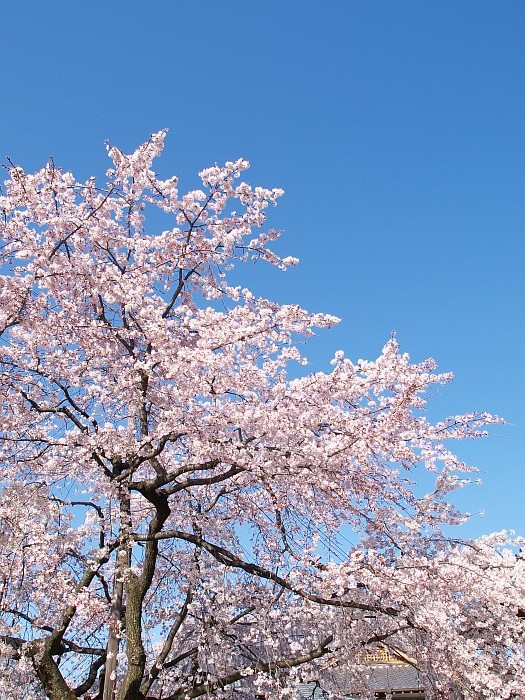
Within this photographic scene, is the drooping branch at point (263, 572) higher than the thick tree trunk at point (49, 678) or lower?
higher

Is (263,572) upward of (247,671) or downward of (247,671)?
upward

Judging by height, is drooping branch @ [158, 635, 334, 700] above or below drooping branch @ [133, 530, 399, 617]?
below

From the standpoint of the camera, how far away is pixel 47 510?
6.43 metres


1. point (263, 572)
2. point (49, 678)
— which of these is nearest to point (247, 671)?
point (263, 572)

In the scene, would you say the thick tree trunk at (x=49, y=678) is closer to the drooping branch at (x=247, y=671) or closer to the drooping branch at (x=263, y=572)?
the drooping branch at (x=263, y=572)

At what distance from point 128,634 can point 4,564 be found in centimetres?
152

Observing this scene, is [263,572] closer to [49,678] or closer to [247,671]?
[247,671]

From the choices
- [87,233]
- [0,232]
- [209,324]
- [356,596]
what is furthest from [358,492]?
[0,232]

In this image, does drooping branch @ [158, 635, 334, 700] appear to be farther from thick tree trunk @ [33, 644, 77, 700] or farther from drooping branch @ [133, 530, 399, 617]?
thick tree trunk @ [33, 644, 77, 700]

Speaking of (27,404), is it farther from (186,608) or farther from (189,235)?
(186,608)

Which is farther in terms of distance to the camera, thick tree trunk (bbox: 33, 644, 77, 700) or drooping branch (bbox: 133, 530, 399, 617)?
drooping branch (bbox: 133, 530, 399, 617)

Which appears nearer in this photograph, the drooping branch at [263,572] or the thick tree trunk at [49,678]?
the thick tree trunk at [49,678]

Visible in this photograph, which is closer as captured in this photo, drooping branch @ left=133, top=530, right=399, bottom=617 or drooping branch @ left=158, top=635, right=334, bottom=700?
drooping branch @ left=133, top=530, right=399, bottom=617

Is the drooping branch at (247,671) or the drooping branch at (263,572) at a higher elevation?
the drooping branch at (263,572)
